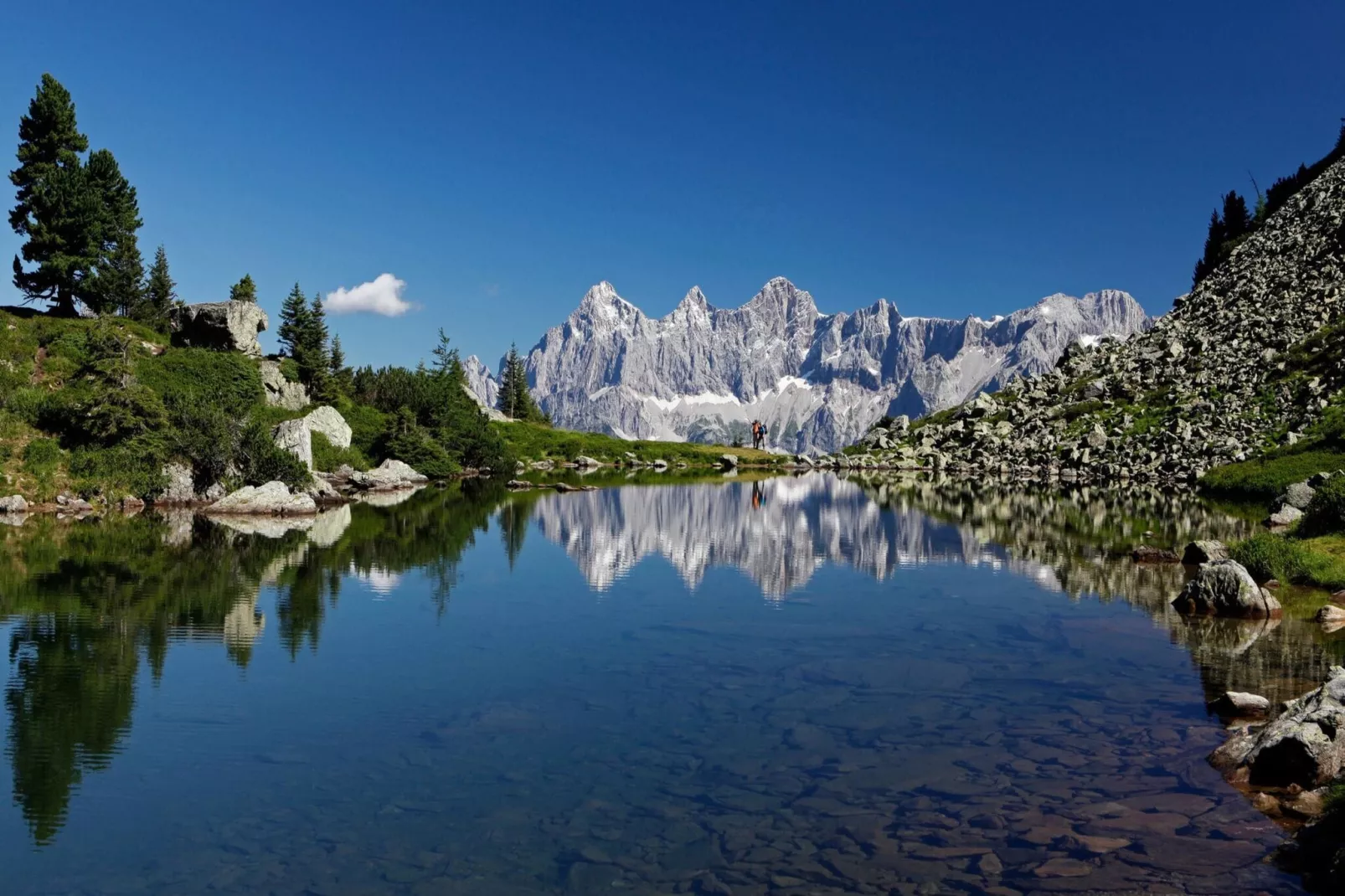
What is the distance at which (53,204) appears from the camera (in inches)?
3216

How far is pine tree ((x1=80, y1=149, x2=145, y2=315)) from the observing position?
8625 centimetres

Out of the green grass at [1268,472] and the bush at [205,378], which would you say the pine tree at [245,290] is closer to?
the bush at [205,378]

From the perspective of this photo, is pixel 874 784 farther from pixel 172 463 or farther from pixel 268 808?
pixel 172 463

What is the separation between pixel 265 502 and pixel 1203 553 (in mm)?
59004

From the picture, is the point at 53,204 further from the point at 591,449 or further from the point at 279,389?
the point at 591,449

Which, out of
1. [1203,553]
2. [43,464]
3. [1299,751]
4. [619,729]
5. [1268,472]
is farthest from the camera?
[1268,472]

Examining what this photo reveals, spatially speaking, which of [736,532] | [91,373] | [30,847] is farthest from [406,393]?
[30,847]

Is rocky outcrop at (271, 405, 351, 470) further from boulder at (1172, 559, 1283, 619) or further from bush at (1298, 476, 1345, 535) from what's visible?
bush at (1298, 476, 1345, 535)

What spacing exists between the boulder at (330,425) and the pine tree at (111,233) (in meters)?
21.5

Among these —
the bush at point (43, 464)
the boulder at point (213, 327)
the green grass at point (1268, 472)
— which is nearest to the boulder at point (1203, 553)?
the green grass at point (1268, 472)

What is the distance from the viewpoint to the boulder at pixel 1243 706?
18.9m

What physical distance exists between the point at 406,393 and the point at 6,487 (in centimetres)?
6273

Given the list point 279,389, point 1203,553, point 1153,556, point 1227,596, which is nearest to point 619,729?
point 1227,596

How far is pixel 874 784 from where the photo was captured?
1565cm
